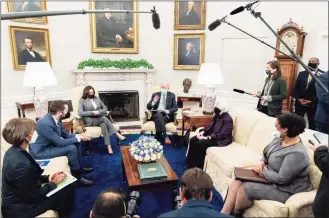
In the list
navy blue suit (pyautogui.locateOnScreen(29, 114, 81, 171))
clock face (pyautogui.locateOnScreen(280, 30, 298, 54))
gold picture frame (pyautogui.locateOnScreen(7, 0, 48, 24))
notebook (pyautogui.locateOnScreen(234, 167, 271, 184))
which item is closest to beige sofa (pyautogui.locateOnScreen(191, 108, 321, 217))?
notebook (pyautogui.locateOnScreen(234, 167, 271, 184))

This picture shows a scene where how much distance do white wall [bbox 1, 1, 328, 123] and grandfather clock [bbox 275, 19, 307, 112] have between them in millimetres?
247

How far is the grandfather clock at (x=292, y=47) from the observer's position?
4.88 meters

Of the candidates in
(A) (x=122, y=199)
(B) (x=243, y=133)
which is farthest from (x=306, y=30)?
(A) (x=122, y=199)

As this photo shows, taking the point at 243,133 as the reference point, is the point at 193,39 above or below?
above

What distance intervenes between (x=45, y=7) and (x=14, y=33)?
0.94m

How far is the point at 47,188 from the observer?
205 cm

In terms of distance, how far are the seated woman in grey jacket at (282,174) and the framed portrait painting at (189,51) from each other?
4348 mm

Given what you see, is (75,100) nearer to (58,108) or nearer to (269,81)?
(58,108)

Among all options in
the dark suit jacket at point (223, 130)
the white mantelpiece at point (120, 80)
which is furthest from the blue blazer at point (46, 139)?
the white mantelpiece at point (120, 80)

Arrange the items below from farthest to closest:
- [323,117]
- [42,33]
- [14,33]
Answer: [42,33], [14,33], [323,117]

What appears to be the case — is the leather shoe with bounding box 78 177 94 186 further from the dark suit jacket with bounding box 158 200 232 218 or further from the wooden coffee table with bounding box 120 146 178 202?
the dark suit jacket with bounding box 158 200 232 218

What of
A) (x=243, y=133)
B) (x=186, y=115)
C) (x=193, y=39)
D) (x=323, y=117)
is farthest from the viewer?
(x=193, y=39)

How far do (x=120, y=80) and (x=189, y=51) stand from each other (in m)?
1.99

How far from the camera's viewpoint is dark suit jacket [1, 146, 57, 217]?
184cm
